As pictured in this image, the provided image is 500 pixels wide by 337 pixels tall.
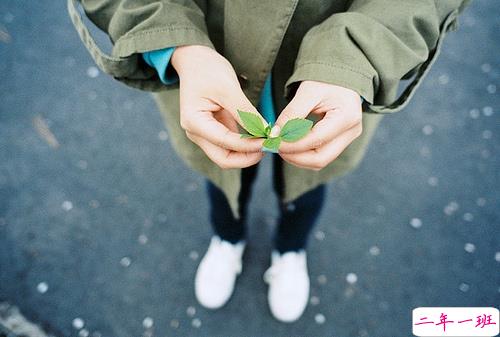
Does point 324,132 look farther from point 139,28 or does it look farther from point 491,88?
point 491,88

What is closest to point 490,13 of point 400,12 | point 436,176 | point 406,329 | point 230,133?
point 436,176

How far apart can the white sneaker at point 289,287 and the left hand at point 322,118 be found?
2.26 ft

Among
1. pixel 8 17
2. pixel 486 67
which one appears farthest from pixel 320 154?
pixel 8 17

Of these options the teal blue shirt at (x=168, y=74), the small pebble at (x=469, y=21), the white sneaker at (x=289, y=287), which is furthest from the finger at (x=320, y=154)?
the small pebble at (x=469, y=21)

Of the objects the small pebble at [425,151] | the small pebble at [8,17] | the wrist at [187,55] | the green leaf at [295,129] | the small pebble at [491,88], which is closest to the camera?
the green leaf at [295,129]

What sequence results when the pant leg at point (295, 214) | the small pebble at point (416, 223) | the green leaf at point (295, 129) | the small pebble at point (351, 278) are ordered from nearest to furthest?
the green leaf at point (295, 129)
the pant leg at point (295, 214)
the small pebble at point (351, 278)
the small pebble at point (416, 223)

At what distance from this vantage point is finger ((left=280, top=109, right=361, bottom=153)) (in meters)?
0.67

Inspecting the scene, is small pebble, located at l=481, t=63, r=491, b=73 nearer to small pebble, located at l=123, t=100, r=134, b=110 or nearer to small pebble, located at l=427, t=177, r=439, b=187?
small pebble, located at l=427, t=177, r=439, b=187

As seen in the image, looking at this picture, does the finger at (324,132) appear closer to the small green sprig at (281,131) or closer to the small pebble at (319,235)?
the small green sprig at (281,131)

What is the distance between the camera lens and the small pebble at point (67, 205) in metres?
1.52

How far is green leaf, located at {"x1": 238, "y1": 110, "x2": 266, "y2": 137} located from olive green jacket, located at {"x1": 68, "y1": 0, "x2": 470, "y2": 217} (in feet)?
0.37

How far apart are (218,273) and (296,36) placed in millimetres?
770

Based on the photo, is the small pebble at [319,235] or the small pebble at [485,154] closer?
the small pebble at [319,235]

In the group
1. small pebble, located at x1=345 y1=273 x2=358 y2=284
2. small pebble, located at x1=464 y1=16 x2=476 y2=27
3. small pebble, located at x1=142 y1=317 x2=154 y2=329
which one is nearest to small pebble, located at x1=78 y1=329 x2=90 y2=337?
small pebble, located at x1=142 y1=317 x2=154 y2=329
